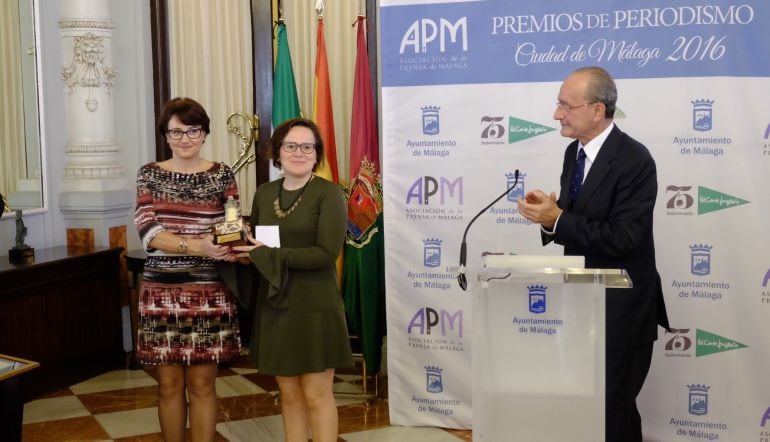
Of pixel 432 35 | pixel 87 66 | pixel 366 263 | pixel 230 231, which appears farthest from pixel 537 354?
pixel 87 66

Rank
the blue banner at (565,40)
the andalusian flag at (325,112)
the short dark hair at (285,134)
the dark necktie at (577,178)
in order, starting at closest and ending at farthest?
the dark necktie at (577,178)
the short dark hair at (285,134)
the blue banner at (565,40)
the andalusian flag at (325,112)

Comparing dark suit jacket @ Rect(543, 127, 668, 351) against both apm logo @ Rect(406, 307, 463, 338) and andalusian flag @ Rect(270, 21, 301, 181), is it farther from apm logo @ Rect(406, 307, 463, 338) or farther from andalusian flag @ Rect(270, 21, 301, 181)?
andalusian flag @ Rect(270, 21, 301, 181)

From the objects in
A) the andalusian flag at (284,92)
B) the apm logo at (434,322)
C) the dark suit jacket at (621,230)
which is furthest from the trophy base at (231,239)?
the andalusian flag at (284,92)

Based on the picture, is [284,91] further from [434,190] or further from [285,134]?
[285,134]

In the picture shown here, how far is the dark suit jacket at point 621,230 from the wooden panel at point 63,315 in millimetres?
3223

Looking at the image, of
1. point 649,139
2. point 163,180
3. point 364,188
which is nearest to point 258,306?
point 163,180

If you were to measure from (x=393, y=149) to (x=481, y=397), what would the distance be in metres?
1.98

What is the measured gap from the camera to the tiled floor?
15.2 feet

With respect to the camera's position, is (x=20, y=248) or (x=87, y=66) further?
(x=87, y=66)

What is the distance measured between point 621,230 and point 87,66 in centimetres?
402

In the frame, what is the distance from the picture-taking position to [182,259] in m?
3.77

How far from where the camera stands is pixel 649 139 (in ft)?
14.0

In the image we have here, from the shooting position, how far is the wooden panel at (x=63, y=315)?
16.9 ft

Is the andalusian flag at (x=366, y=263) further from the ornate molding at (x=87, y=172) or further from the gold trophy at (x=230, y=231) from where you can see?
the ornate molding at (x=87, y=172)
